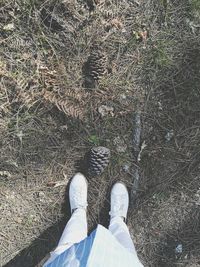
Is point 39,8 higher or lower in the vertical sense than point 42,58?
higher

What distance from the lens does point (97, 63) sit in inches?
141

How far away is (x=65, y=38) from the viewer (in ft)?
11.8

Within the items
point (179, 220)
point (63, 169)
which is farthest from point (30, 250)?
point (179, 220)

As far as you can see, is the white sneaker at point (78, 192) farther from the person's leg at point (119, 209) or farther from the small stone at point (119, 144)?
the small stone at point (119, 144)

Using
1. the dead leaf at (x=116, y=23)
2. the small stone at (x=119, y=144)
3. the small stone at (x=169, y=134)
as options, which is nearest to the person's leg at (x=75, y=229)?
the small stone at (x=119, y=144)

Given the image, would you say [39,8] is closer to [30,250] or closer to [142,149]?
[142,149]

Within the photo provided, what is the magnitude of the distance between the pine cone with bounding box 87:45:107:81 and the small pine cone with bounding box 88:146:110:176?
53 cm

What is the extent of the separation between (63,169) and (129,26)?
1.18 meters

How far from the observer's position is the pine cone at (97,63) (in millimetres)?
3574

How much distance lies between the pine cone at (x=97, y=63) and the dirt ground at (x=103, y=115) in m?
0.03

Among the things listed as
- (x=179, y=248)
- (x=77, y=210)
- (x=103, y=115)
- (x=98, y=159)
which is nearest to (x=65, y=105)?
(x=103, y=115)

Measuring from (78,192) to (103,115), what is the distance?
23.8 inches

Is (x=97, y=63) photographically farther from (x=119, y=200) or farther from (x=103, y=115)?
(x=119, y=200)

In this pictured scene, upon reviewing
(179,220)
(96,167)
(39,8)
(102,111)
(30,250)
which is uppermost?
(39,8)
